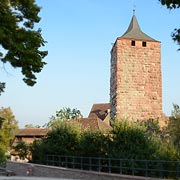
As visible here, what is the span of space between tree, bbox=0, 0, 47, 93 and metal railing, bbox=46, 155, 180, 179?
26.2ft

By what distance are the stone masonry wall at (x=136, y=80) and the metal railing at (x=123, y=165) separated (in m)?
34.0

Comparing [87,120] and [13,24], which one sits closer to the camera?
[13,24]

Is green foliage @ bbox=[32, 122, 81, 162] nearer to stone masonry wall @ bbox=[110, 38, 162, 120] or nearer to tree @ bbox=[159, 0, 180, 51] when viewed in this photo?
tree @ bbox=[159, 0, 180, 51]

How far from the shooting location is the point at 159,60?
64.2 m

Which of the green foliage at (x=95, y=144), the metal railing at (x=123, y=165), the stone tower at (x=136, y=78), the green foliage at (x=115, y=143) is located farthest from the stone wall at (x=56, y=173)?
the stone tower at (x=136, y=78)

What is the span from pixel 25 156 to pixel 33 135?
2121cm

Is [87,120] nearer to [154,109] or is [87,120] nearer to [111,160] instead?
[154,109]

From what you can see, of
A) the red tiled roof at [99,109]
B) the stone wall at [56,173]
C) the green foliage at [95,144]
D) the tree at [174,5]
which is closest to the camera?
the tree at [174,5]

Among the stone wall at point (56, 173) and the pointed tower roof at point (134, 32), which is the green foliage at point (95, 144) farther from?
the pointed tower roof at point (134, 32)

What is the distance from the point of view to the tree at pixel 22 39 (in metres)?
10.1

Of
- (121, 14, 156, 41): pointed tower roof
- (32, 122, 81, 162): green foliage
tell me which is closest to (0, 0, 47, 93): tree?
(32, 122, 81, 162): green foliage

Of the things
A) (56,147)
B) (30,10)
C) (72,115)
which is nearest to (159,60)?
(72,115)

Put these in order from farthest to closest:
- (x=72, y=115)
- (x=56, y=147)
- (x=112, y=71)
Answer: (x=72, y=115) < (x=112, y=71) < (x=56, y=147)

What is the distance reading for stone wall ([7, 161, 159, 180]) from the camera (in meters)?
18.7
